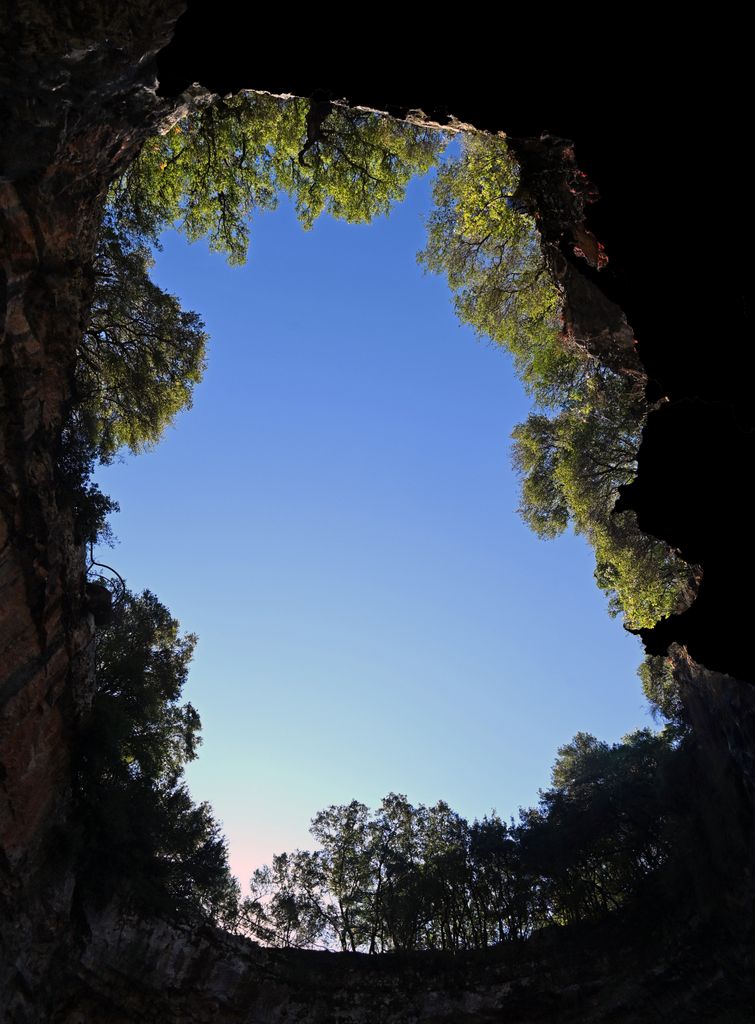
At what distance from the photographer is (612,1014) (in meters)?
16.8

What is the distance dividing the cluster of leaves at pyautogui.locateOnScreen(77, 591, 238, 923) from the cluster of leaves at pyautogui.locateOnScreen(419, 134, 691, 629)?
52.4 ft

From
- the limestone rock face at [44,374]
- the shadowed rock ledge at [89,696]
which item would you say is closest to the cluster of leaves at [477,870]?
the shadowed rock ledge at [89,696]

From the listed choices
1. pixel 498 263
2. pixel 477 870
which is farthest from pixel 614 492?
pixel 477 870

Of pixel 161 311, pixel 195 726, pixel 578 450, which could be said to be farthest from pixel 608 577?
pixel 161 311

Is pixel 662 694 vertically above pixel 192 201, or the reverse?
pixel 192 201

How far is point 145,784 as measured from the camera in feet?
59.0

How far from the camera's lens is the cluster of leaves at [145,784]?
15.5m

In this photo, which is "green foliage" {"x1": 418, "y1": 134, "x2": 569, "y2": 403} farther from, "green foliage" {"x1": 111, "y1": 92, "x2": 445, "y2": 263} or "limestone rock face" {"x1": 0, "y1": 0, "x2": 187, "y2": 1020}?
"limestone rock face" {"x1": 0, "y1": 0, "x2": 187, "y2": 1020}

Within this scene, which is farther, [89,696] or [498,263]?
[498,263]

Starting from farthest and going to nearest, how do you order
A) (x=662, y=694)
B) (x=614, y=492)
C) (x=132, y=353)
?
(x=662, y=694) → (x=614, y=492) → (x=132, y=353)

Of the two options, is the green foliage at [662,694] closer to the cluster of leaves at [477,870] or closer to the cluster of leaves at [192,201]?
the cluster of leaves at [477,870]

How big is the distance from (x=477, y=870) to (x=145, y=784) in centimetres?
1385

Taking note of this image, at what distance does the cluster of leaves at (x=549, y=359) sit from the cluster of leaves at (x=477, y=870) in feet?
27.1

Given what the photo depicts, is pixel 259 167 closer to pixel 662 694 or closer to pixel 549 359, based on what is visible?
pixel 549 359
